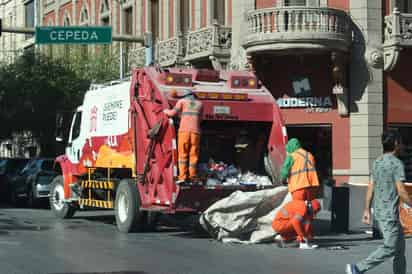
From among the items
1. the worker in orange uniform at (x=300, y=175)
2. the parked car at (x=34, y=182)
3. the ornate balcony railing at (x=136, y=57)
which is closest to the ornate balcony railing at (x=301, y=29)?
the parked car at (x=34, y=182)

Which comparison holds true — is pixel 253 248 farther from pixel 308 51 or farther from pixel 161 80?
pixel 308 51

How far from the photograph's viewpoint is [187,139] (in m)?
14.4

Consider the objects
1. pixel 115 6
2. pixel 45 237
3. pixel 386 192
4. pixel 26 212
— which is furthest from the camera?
pixel 115 6

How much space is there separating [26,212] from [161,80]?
28.4ft

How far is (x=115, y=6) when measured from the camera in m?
38.7

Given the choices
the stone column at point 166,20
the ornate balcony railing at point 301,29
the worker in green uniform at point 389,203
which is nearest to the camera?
the worker in green uniform at point 389,203

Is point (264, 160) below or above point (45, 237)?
above

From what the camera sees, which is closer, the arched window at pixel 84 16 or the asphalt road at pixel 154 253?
the asphalt road at pixel 154 253

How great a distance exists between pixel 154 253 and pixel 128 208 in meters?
3.05

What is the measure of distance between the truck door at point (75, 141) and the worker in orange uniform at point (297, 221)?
663cm

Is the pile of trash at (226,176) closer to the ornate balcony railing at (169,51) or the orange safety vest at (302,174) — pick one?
the orange safety vest at (302,174)

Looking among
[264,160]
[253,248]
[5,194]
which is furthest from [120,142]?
[5,194]

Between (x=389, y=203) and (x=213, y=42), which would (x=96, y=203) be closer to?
(x=389, y=203)

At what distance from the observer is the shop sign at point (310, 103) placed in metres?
27.3
